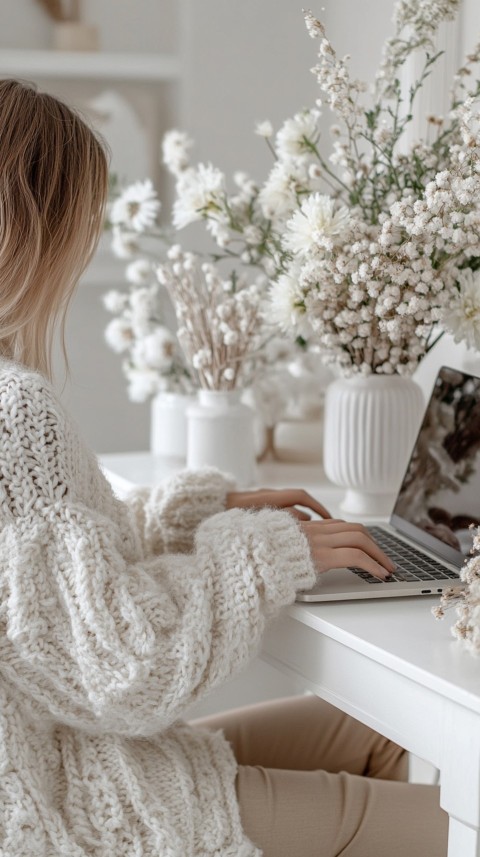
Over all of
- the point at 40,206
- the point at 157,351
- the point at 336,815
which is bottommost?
the point at 336,815

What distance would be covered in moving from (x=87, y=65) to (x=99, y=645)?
6.24ft

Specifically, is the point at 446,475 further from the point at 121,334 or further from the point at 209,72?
the point at 209,72

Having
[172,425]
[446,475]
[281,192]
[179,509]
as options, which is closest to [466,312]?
[446,475]

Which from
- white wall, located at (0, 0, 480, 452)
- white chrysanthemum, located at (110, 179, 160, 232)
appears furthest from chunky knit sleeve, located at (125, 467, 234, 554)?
white wall, located at (0, 0, 480, 452)

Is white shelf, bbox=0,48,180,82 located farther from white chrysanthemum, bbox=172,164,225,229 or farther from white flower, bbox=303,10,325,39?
white flower, bbox=303,10,325,39

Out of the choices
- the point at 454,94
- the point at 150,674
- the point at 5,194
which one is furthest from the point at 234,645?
the point at 454,94

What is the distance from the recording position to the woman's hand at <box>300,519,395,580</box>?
109 centimetres

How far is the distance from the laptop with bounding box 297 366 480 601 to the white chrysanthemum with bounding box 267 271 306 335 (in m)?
0.20

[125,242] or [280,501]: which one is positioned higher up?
[125,242]

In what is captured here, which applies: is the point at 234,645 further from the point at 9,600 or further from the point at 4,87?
the point at 4,87

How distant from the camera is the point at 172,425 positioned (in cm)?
183

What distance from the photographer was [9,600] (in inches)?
37.4

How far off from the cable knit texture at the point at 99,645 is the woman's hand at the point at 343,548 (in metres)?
0.03

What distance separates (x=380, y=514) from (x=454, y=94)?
1.87ft
